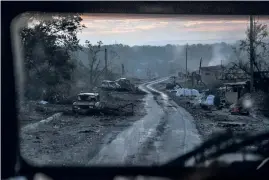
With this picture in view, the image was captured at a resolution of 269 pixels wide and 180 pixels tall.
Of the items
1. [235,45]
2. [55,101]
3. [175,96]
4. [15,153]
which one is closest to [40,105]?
[55,101]

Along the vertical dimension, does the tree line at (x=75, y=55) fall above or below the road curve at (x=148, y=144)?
above

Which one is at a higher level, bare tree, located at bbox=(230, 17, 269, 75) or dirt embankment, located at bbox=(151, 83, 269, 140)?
bare tree, located at bbox=(230, 17, 269, 75)

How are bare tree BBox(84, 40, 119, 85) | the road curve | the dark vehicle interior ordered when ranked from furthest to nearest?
1. bare tree BBox(84, 40, 119, 85)
2. the road curve
3. the dark vehicle interior

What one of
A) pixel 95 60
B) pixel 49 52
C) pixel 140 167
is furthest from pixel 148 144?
pixel 49 52

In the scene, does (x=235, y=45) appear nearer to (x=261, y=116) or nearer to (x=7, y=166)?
(x=261, y=116)

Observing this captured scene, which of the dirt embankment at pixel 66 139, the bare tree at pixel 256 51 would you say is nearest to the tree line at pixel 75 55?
the bare tree at pixel 256 51

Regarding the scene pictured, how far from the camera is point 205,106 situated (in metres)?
2.62

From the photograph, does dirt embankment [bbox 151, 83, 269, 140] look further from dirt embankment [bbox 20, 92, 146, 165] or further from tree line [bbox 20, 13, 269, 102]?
dirt embankment [bbox 20, 92, 146, 165]

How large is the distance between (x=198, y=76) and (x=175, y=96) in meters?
0.19

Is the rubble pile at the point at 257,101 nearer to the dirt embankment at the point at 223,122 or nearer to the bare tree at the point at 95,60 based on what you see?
the dirt embankment at the point at 223,122

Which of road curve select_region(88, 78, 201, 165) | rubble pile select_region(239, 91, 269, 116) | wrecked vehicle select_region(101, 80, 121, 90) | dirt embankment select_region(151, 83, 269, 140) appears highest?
wrecked vehicle select_region(101, 80, 121, 90)

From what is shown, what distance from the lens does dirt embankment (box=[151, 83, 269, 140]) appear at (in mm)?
2486

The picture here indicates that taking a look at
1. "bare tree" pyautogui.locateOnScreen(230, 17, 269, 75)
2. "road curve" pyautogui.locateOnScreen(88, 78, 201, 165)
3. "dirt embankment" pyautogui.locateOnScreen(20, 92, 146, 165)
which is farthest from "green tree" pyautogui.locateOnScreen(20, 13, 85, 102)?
"bare tree" pyautogui.locateOnScreen(230, 17, 269, 75)

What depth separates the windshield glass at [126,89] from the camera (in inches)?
97.0
